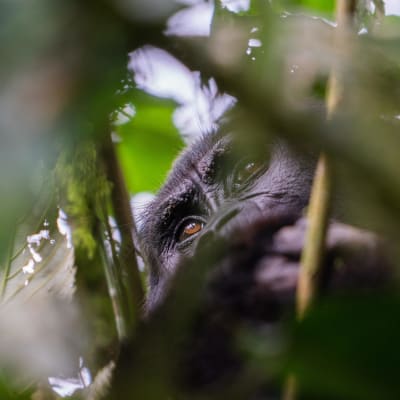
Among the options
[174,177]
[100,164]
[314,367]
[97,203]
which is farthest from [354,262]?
[174,177]

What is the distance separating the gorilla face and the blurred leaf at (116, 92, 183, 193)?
3.7 inches

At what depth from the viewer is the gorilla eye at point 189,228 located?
8.57ft

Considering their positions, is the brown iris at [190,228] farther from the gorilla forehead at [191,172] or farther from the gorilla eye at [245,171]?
the gorilla eye at [245,171]

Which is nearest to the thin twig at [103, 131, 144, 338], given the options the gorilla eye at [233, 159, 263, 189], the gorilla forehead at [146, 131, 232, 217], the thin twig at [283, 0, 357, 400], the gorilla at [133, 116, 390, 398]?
the gorilla forehead at [146, 131, 232, 217]

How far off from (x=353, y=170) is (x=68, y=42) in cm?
29

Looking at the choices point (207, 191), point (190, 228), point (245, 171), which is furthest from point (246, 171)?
point (190, 228)

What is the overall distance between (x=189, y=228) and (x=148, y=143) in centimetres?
139

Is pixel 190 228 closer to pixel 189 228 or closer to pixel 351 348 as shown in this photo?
pixel 189 228

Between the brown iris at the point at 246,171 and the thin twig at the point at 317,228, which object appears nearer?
the thin twig at the point at 317,228

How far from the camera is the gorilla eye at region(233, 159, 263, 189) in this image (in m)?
2.39

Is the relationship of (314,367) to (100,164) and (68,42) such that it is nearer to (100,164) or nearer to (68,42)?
(68,42)

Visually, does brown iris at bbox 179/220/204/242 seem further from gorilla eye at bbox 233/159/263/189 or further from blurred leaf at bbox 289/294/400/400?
blurred leaf at bbox 289/294/400/400

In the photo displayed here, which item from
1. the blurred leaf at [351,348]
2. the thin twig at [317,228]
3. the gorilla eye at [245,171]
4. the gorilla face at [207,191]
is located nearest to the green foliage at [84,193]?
the gorilla face at [207,191]

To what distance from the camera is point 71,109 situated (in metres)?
0.71
